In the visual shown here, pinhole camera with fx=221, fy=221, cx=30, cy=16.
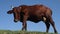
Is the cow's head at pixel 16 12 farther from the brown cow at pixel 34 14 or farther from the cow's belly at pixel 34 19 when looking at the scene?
the cow's belly at pixel 34 19

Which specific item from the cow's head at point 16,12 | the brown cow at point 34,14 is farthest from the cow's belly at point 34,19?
the cow's head at point 16,12

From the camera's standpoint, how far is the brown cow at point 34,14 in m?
13.5

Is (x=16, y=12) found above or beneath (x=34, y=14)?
above

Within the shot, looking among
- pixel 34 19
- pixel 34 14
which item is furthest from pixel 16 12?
pixel 34 19

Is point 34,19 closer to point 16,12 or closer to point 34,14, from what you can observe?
point 34,14

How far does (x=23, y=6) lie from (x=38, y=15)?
112 cm

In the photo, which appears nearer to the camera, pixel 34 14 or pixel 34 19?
pixel 34 14

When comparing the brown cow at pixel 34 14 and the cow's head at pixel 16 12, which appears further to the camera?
the brown cow at pixel 34 14

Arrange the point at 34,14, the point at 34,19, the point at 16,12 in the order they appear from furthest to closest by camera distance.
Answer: the point at 34,19, the point at 34,14, the point at 16,12

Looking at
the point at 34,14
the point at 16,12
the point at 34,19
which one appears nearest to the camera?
the point at 16,12

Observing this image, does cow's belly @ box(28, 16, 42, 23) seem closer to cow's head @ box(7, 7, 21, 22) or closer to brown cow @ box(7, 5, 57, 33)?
brown cow @ box(7, 5, 57, 33)

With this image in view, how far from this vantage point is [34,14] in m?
14.0

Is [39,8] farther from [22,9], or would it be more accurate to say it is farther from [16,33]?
[16,33]

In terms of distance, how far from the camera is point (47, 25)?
1410 centimetres
